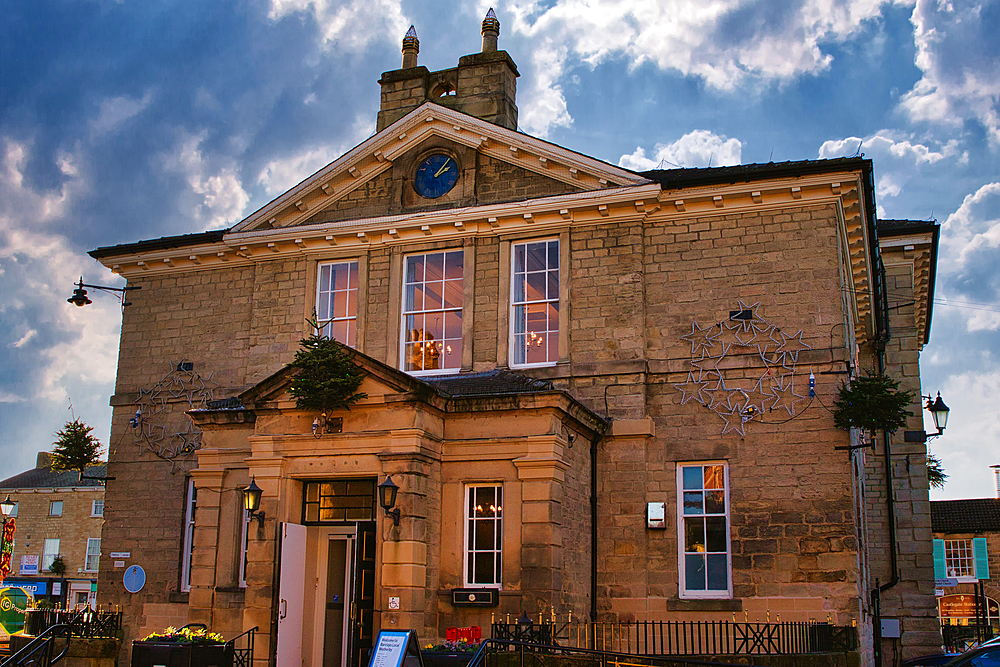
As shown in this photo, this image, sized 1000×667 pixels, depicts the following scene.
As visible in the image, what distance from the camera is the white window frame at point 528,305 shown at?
17.2 m

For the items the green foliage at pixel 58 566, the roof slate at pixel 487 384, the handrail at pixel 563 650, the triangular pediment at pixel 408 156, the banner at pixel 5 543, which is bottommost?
the green foliage at pixel 58 566

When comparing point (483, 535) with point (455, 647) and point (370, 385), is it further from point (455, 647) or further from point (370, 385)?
point (370, 385)

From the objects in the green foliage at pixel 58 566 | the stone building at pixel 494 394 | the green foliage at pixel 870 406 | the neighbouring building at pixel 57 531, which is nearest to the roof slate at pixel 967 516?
the stone building at pixel 494 394

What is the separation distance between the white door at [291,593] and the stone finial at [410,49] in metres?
10.7

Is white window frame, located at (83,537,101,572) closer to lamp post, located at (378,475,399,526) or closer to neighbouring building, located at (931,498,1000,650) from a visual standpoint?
neighbouring building, located at (931,498,1000,650)

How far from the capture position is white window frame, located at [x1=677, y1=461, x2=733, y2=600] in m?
15.1

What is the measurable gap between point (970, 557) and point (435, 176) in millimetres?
33727

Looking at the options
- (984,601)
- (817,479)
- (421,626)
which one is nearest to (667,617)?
(817,479)

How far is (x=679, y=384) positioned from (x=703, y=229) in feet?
9.31

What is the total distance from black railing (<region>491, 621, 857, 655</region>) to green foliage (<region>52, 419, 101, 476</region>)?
36.3ft

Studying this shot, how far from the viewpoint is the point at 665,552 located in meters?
15.4

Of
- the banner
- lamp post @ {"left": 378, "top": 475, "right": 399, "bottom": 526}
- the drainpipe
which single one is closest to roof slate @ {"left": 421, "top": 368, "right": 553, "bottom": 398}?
the drainpipe

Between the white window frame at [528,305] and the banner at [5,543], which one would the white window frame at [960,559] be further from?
the banner at [5,543]

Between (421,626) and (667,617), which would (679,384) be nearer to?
(667,617)
